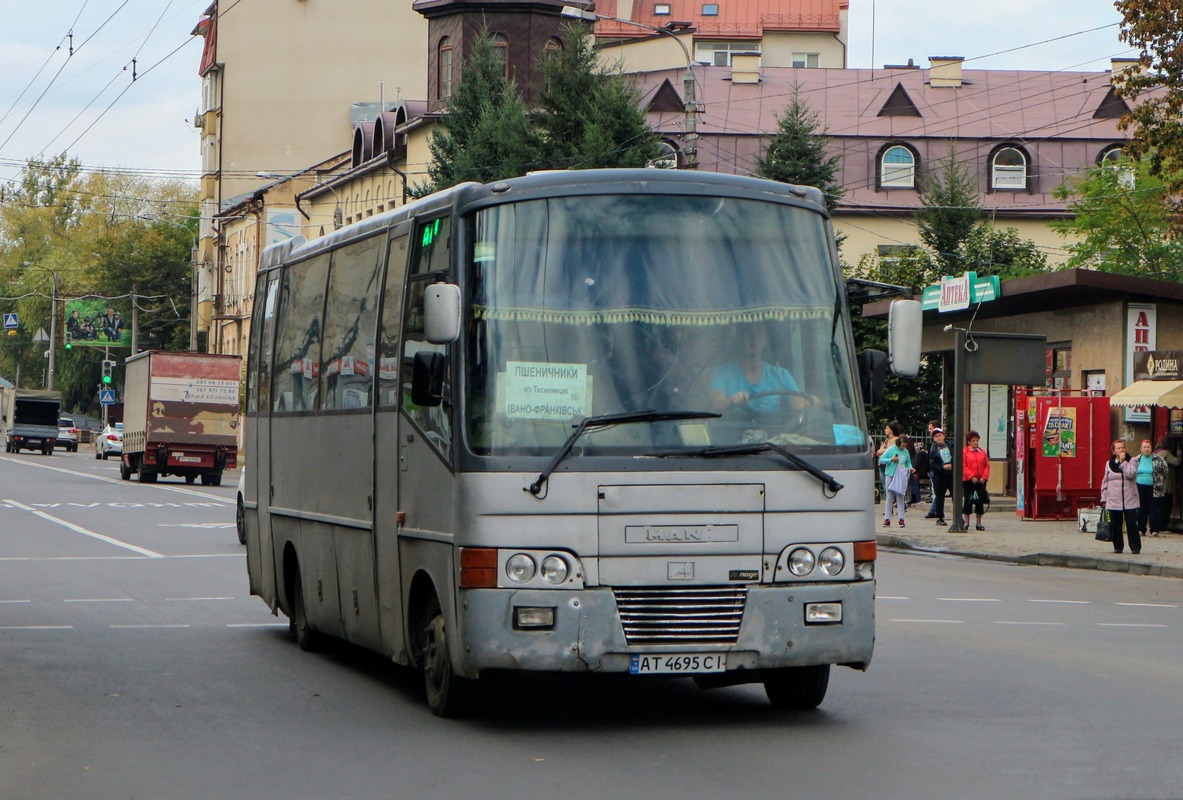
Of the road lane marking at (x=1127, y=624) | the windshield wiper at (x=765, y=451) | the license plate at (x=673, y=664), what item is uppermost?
the windshield wiper at (x=765, y=451)

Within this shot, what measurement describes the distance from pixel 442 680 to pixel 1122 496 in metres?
17.6

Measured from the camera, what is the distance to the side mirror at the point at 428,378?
9.45 meters

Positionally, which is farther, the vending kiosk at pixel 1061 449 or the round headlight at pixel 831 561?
the vending kiosk at pixel 1061 449

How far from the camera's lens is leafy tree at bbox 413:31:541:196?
47781 mm

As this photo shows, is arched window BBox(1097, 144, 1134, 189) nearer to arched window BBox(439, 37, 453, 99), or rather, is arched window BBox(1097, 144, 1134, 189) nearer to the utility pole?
arched window BBox(439, 37, 453, 99)

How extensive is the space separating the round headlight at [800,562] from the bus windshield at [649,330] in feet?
1.68

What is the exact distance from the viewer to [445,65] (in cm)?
6425

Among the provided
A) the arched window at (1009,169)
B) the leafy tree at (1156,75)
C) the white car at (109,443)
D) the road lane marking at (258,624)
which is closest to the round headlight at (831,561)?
the road lane marking at (258,624)

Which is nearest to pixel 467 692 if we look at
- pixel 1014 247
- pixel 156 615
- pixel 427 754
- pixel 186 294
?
pixel 427 754

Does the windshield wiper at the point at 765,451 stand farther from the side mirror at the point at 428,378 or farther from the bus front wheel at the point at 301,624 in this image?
the bus front wheel at the point at 301,624

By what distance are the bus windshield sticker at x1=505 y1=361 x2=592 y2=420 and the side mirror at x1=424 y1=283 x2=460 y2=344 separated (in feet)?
1.19

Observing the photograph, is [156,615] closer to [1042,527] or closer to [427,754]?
[427,754]

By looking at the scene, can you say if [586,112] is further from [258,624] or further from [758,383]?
[758,383]

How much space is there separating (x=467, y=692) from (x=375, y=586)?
148 centimetres
